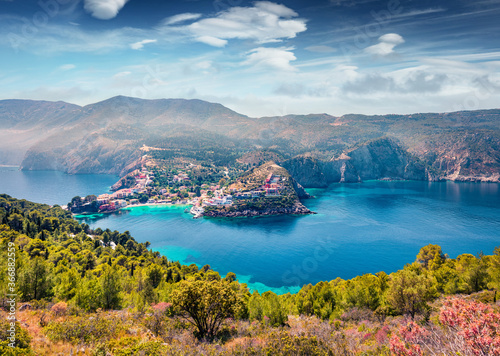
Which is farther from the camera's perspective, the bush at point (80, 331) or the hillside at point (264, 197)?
the hillside at point (264, 197)

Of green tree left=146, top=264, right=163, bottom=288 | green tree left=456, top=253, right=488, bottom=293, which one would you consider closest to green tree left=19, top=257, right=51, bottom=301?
green tree left=146, top=264, right=163, bottom=288

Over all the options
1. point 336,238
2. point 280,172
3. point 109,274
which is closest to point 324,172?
point 280,172

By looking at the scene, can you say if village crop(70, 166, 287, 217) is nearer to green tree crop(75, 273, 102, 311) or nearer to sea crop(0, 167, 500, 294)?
sea crop(0, 167, 500, 294)

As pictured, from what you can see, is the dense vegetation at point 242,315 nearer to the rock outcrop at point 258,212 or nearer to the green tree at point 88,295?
the green tree at point 88,295

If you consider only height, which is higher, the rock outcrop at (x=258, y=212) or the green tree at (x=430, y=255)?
the green tree at (x=430, y=255)

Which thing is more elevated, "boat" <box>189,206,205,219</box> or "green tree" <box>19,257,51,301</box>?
→ "green tree" <box>19,257,51,301</box>

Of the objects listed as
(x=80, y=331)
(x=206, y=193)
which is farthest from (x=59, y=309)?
(x=206, y=193)

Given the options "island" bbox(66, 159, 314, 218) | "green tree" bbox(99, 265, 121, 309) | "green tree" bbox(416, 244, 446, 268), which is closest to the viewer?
"green tree" bbox(99, 265, 121, 309)

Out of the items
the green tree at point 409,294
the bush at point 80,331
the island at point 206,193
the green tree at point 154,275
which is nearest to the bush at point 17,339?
the bush at point 80,331
